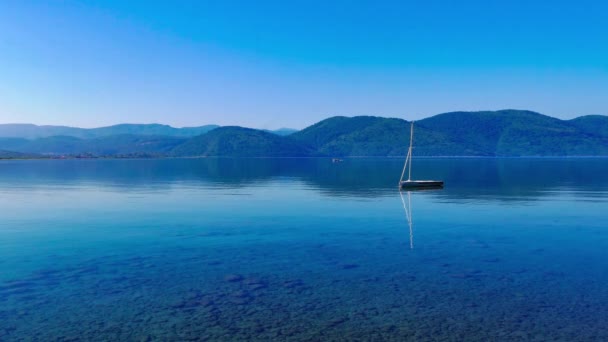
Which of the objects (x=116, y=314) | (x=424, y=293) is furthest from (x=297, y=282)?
(x=116, y=314)

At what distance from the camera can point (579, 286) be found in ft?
77.9

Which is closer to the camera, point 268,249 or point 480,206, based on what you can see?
point 268,249

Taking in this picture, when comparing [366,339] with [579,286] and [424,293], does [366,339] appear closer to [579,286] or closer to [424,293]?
[424,293]

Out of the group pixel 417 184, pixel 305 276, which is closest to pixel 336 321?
pixel 305 276

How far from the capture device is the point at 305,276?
84.6ft

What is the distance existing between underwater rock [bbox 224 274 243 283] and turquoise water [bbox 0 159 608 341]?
2.2 inches

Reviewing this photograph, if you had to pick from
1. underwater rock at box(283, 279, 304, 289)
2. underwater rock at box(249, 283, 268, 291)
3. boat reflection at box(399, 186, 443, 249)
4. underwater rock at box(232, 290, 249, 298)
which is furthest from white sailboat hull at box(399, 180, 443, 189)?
underwater rock at box(232, 290, 249, 298)

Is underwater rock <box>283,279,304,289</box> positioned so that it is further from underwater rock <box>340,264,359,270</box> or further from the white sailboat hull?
the white sailboat hull

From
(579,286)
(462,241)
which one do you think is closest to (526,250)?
(462,241)

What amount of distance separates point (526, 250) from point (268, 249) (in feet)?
61.3

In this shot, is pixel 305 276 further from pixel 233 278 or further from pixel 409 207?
pixel 409 207

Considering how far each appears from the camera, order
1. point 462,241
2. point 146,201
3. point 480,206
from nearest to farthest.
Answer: point 462,241 → point 480,206 → point 146,201

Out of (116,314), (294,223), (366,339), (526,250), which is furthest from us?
(294,223)

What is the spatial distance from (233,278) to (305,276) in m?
4.10
